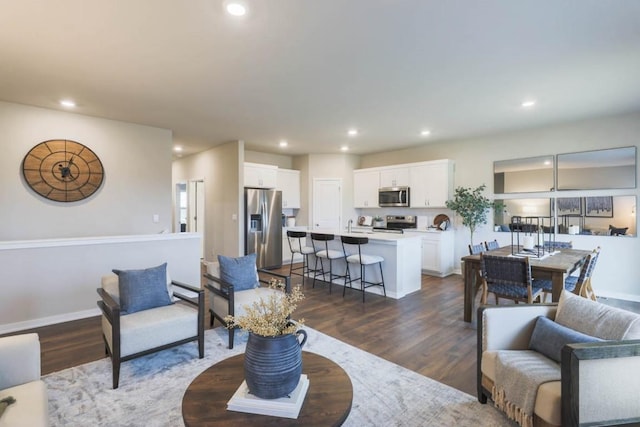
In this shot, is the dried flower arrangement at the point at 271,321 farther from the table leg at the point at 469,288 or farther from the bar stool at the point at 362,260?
the bar stool at the point at 362,260

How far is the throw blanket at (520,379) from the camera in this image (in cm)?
163

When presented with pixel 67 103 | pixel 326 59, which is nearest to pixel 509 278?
pixel 326 59

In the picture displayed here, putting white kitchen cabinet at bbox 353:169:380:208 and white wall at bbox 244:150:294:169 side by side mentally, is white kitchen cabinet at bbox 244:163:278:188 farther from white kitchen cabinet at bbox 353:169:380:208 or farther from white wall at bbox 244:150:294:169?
white kitchen cabinet at bbox 353:169:380:208

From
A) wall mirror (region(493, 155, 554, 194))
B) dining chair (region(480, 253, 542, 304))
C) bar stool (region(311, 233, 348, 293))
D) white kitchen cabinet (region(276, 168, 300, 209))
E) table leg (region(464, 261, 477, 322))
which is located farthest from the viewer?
white kitchen cabinet (region(276, 168, 300, 209))

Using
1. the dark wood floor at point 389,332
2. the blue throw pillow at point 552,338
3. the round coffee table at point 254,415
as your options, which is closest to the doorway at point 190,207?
the dark wood floor at point 389,332

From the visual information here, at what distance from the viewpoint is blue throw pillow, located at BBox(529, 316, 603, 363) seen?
1.74 m

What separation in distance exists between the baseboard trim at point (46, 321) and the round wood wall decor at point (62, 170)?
169 centimetres

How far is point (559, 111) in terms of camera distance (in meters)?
4.36

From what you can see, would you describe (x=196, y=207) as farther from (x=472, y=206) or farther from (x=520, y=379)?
(x=520, y=379)

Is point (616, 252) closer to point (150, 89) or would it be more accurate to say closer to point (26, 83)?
point (150, 89)

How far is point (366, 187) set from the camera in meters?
7.58

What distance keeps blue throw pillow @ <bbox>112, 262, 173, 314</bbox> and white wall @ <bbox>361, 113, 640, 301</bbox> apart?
18.0 feet

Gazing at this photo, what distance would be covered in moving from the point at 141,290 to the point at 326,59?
8.77 feet

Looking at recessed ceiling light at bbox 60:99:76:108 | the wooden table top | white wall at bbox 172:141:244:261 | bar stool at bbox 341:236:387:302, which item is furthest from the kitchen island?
recessed ceiling light at bbox 60:99:76:108
